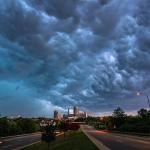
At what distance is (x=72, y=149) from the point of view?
112 feet

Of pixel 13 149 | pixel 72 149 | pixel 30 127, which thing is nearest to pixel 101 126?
pixel 30 127

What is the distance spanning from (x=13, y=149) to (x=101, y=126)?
123 meters

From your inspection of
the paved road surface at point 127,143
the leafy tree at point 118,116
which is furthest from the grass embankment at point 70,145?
the leafy tree at point 118,116

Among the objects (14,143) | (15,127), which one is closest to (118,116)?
(15,127)

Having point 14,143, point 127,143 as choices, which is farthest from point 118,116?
point 127,143

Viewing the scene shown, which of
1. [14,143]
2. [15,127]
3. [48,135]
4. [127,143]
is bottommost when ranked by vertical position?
[127,143]

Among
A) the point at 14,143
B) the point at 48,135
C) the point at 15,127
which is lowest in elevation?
the point at 48,135

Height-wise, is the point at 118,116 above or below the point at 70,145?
above

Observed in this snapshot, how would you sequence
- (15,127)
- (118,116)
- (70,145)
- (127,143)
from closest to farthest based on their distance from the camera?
(70,145)
(127,143)
(15,127)
(118,116)

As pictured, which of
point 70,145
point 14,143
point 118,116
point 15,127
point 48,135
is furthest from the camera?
point 118,116

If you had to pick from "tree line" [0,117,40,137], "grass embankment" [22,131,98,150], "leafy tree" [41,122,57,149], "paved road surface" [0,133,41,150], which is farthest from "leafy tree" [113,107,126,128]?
"leafy tree" [41,122,57,149]

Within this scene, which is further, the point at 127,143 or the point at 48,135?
the point at 127,143

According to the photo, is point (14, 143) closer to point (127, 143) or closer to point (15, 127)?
point (127, 143)

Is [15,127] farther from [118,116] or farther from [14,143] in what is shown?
[118,116]
